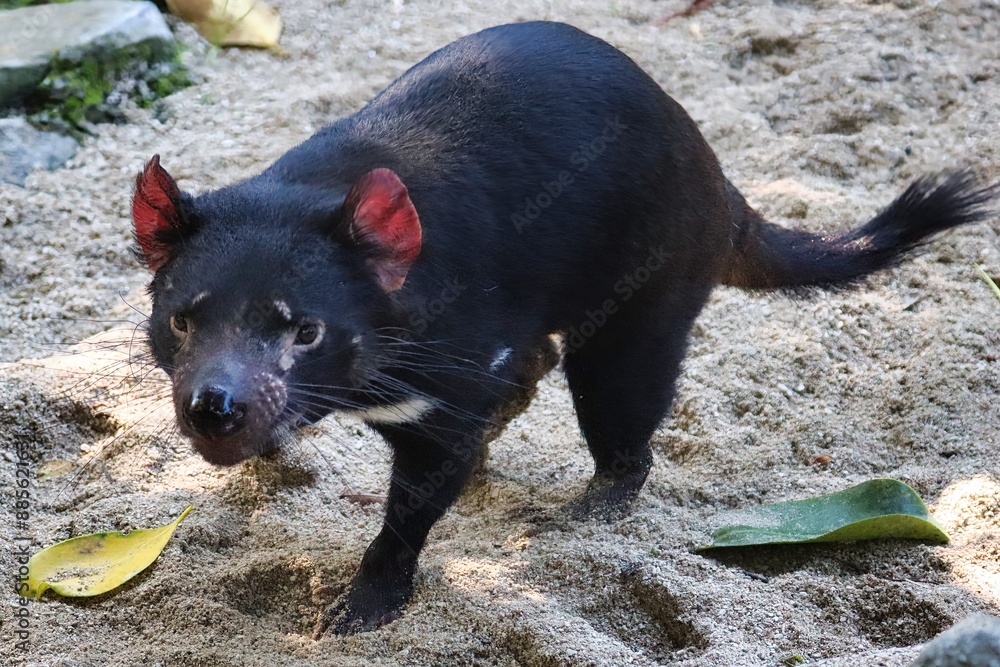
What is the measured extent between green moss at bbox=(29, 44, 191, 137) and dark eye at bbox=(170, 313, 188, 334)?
330 cm

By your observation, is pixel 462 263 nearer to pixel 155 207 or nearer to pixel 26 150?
pixel 155 207

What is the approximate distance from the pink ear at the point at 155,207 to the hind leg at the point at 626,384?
55.2 inches

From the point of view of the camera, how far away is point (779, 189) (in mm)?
5051

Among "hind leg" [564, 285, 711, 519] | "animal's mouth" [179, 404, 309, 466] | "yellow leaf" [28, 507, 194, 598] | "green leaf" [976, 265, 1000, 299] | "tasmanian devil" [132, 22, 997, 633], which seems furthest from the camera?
"green leaf" [976, 265, 1000, 299]

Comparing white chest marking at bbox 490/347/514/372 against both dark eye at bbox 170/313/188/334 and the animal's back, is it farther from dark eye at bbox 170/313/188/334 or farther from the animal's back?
dark eye at bbox 170/313/188/334

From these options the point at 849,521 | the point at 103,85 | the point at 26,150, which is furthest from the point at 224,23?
the point at 849,521

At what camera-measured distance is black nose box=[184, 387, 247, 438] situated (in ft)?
7.65

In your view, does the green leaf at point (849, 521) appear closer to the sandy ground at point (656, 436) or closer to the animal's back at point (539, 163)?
the sandy ground at point (656, 436)

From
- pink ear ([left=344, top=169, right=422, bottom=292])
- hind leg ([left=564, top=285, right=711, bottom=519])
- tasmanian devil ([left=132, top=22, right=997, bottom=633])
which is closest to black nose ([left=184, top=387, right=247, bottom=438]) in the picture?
tasmanian devil ([left=132, top=22, right=997, bottom=633])

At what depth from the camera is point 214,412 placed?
7.68 ft

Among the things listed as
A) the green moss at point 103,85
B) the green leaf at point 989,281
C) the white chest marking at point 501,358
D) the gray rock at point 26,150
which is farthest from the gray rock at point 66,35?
the green leaf at point 989,281

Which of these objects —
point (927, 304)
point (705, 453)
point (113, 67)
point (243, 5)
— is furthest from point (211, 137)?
point (927, 304)

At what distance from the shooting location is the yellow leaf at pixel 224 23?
615 centimetres

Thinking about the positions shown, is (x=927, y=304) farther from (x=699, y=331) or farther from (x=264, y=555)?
(x=264, y=555)
